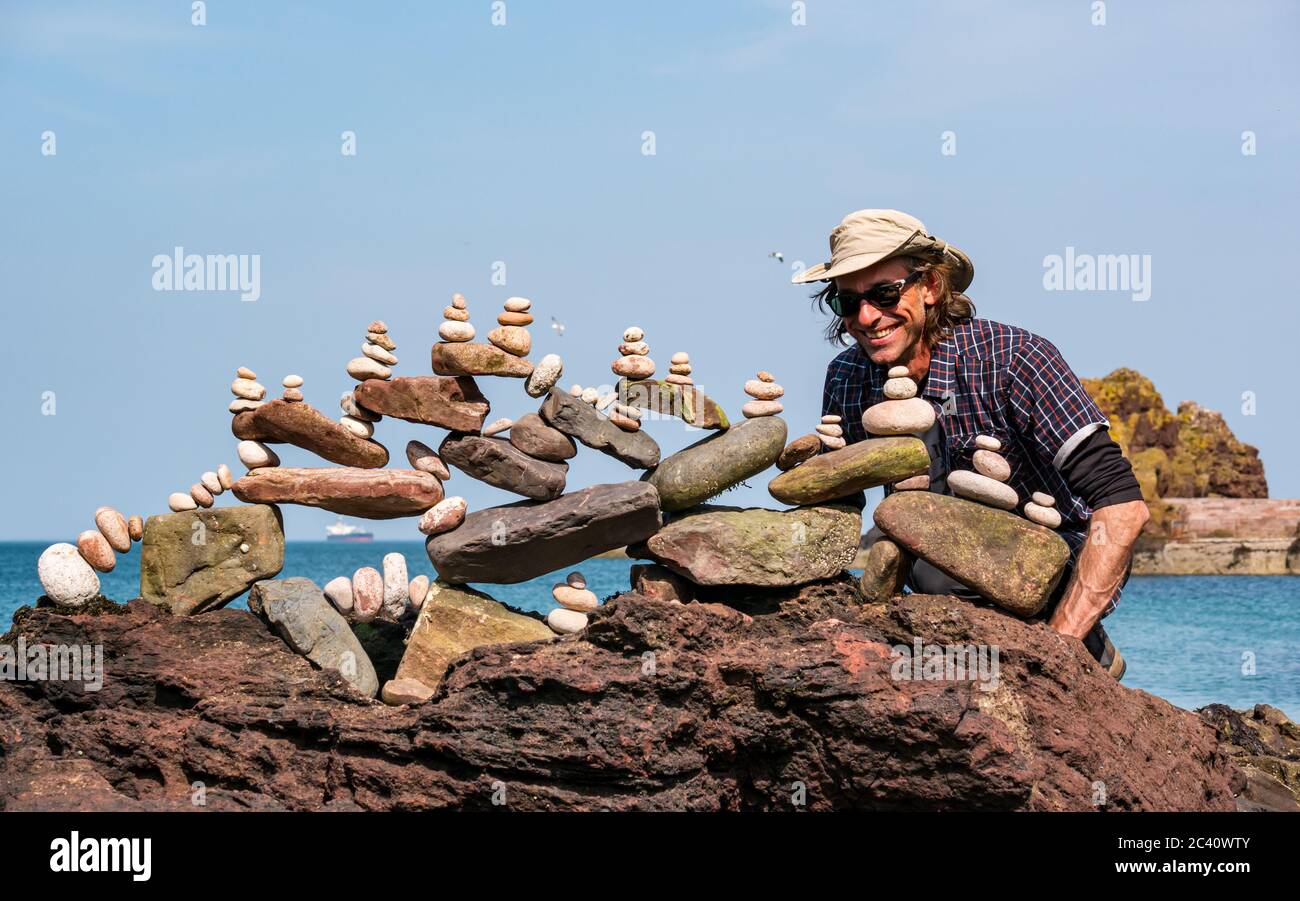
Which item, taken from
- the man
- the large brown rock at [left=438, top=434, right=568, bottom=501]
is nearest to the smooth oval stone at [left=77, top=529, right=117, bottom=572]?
the large brown rock at [left=438, top=434, right=568, bottom=501]

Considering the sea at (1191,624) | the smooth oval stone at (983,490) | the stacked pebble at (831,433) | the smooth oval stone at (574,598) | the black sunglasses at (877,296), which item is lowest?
the sea at (1191,624)

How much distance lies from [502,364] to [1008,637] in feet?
8.97

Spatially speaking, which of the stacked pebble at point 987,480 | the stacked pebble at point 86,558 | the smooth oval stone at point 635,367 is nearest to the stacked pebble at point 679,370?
the smooth oval stone at point 635,367

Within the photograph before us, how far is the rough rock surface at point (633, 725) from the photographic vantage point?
549 cm

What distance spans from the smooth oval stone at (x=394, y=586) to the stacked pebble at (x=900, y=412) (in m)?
2.57

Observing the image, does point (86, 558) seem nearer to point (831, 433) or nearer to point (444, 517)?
point (444, 517)

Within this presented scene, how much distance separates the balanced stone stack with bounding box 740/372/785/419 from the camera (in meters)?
6.70

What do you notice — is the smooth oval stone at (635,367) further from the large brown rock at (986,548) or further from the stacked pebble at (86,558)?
the stacked pebble at (86,558)

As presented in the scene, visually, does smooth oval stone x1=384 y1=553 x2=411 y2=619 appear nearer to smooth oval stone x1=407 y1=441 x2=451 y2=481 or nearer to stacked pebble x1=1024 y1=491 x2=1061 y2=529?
smooth oval stone x1=407 y1=441 x2=451 y2=481

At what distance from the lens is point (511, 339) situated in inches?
261

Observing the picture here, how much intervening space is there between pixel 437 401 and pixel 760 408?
5.26 feet

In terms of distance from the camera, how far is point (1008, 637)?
6039 mm
